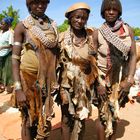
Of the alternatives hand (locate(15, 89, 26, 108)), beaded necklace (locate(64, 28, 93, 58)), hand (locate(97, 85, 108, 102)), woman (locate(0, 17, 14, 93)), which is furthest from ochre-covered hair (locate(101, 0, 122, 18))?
woman (locate(0, 17, 14, 93))

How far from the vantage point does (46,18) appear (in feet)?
12.8

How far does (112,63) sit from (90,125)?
1.80m

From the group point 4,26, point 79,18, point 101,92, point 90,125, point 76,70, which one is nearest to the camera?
point 79,18

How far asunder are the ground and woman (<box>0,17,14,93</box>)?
150cm

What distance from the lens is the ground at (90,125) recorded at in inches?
206

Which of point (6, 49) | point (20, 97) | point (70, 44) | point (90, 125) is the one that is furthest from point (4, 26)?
point (20, 97)

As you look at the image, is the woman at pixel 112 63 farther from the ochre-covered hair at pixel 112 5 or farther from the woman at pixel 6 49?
the woman at pixel 6 49

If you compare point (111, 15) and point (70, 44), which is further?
point (111, 15)

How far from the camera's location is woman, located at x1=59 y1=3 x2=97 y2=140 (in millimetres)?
3883

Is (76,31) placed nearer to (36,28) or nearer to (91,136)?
(36,28)

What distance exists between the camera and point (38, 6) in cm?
371

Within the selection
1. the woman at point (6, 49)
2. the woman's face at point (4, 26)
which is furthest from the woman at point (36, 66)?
the woman's face at point (4, 26)

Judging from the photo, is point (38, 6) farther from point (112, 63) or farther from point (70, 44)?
point (112, 63)

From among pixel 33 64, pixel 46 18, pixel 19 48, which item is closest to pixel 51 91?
pixel 33 64
